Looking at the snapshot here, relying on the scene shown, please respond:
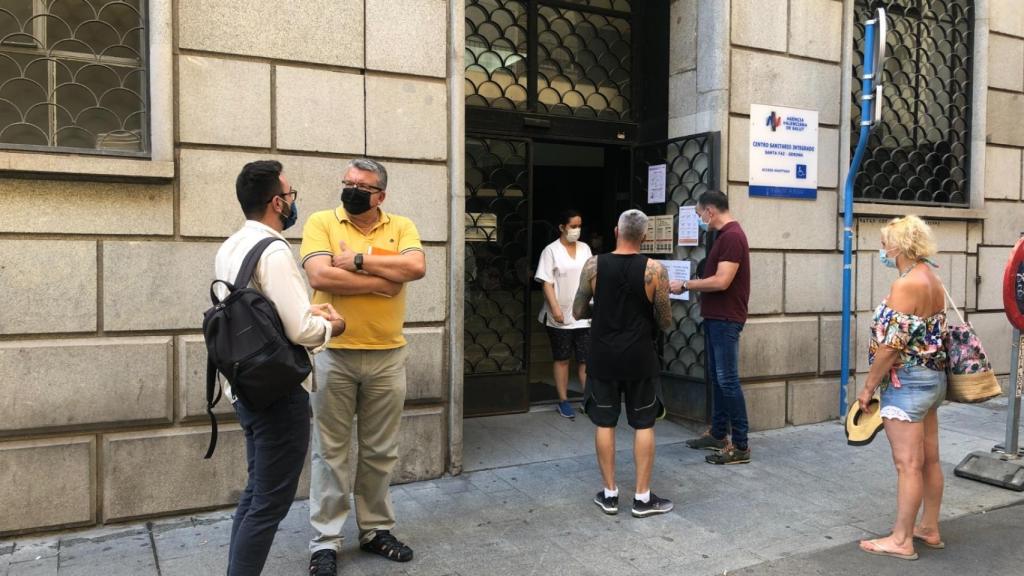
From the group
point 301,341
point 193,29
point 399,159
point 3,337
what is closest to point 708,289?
point 399,159

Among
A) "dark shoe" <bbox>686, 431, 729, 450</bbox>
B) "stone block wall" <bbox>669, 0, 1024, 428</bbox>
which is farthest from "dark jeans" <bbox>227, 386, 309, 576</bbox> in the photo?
"stone block wall" <bbox>669, 0, 1024, 428</bbox>

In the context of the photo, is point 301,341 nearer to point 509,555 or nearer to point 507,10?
point 509,555

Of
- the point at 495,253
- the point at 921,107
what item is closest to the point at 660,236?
the point at 495,253

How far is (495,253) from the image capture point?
22.4 feet

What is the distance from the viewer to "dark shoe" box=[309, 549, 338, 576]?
3795 mm

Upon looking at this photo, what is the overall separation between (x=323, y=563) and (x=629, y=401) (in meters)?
2.02

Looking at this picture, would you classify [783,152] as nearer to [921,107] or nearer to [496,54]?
[921,107]

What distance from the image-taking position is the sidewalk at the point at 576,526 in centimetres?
400

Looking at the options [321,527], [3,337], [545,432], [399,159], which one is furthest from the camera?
[545,432]

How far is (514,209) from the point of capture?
22.4 ft

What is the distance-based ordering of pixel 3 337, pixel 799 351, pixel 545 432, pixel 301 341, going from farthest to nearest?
pixel 799 351, pixel 545 432, pixel 3 337, pixel 301 341

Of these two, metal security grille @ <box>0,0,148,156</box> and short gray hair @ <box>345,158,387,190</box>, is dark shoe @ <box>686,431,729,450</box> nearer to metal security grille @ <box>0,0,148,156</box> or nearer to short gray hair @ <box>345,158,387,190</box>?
short gray hair @ <box>345,158,387,190</box>

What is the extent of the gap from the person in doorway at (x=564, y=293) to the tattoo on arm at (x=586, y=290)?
2022 millimetres

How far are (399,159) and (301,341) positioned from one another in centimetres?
240
